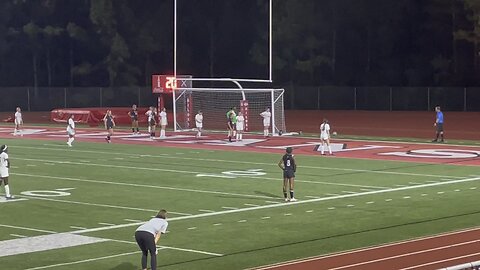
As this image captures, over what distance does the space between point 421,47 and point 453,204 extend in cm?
5317

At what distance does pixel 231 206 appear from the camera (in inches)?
900

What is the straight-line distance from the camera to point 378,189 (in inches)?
1019

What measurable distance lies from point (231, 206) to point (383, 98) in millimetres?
51580

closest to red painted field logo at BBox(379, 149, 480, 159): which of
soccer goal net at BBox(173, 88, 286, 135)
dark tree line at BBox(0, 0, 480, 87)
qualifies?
soccer goal net at BBox(173, 88, 286, 135)

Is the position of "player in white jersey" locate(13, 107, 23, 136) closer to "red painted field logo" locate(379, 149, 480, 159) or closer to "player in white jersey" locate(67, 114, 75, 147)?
"player in white jersey" locate(67, 114, 75, 147)

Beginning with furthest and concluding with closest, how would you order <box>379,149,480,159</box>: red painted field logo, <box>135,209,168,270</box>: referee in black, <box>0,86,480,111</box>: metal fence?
<box>0,86,480,111</box>: metal fence, <box>379,149,480,159</box>: red painted field logo, <box>135,209,168,270</box>: referee in black

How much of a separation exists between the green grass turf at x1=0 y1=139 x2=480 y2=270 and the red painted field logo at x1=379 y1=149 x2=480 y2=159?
9.75 feet

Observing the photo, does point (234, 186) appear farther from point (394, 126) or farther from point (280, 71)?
point (280, 71)

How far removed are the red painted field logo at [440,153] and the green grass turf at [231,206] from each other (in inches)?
117

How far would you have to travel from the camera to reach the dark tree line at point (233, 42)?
7438 centimetres

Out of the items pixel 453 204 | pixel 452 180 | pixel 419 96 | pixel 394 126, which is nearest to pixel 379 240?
pixel 453 204

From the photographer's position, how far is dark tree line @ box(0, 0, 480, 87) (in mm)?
74375

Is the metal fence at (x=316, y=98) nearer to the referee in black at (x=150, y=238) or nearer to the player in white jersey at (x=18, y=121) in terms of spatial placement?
the player in white jersey at (x=18, y=121)

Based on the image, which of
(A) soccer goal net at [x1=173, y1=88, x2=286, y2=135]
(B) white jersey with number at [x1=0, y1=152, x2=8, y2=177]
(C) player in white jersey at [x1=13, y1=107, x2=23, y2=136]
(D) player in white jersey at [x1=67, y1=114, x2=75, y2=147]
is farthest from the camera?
(A) soccer goal net at [x1=173, y1=88, x2=286, y2=135]
